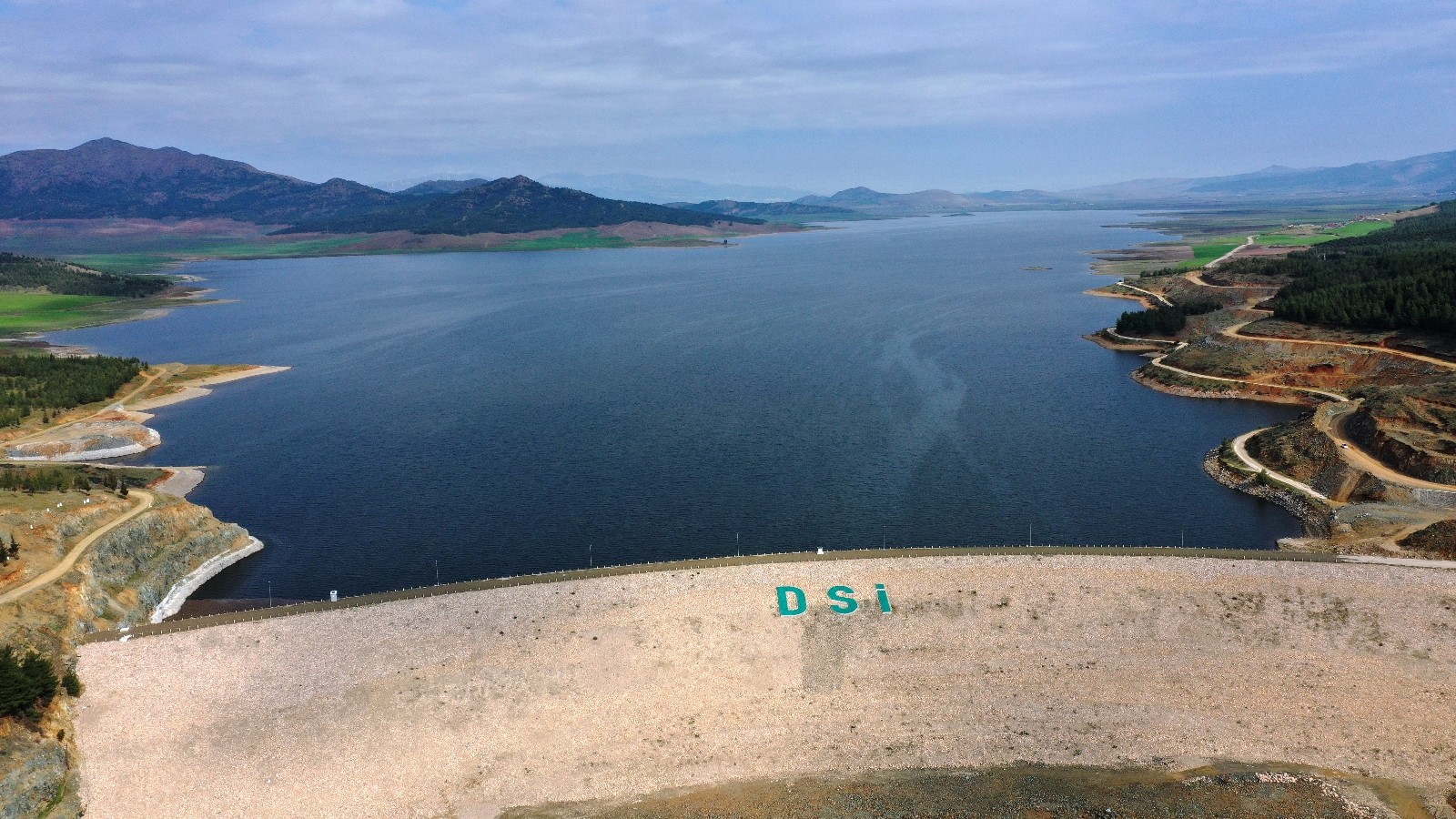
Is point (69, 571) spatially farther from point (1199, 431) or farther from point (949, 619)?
point (1199, 431)

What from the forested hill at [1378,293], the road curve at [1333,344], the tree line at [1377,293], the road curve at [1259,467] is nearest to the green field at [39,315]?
the road curve at [1259,467]

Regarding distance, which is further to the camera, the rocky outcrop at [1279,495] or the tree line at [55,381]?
the tree line at [55,381]

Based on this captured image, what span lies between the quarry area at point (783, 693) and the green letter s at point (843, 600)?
0.36m

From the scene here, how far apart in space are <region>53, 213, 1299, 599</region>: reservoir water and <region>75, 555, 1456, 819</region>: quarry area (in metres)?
11.8

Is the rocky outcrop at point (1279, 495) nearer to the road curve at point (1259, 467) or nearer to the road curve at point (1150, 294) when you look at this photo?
the road curve at point (1259, 467)

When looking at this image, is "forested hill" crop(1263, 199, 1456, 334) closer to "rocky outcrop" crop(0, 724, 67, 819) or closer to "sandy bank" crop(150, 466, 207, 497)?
"rocky outcrop" crop(0, 724, 67, 819)

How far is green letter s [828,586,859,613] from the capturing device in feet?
158

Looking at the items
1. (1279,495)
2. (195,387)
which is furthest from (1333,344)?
(195,387)

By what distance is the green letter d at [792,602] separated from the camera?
47.9 m

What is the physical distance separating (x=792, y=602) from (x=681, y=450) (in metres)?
36.1

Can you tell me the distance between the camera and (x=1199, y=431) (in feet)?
295

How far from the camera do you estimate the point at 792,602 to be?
160ft

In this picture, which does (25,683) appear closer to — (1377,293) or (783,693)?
(783,693)

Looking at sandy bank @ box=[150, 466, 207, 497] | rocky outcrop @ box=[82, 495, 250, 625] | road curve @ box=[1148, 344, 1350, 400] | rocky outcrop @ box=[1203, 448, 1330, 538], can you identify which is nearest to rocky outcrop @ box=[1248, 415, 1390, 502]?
rocky outcrop @ box=[1203, 448, 1330, 538]
